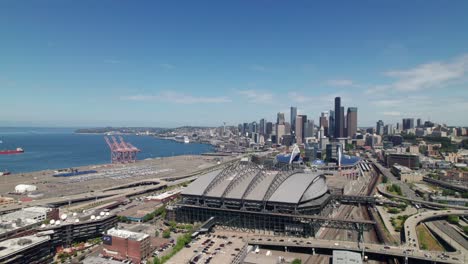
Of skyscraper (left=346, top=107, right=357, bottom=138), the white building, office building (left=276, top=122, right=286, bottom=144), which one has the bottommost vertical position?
the white building

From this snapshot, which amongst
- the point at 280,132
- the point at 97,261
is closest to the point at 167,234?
the point at 97,261

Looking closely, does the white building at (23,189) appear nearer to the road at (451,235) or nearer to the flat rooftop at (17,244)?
the flat rooftop at (17,244)

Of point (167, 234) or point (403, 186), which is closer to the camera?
point (167, 234)

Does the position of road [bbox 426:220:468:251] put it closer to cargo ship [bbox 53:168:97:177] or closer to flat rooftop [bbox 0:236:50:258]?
flat rooftop [bbox 0:236:50:258]

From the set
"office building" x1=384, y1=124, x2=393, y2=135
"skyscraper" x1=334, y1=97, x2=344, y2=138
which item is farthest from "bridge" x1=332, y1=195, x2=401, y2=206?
"office building" x1=384, y1=124, x2=393, y2=135

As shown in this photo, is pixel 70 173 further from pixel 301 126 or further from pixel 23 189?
pixel 301 126
